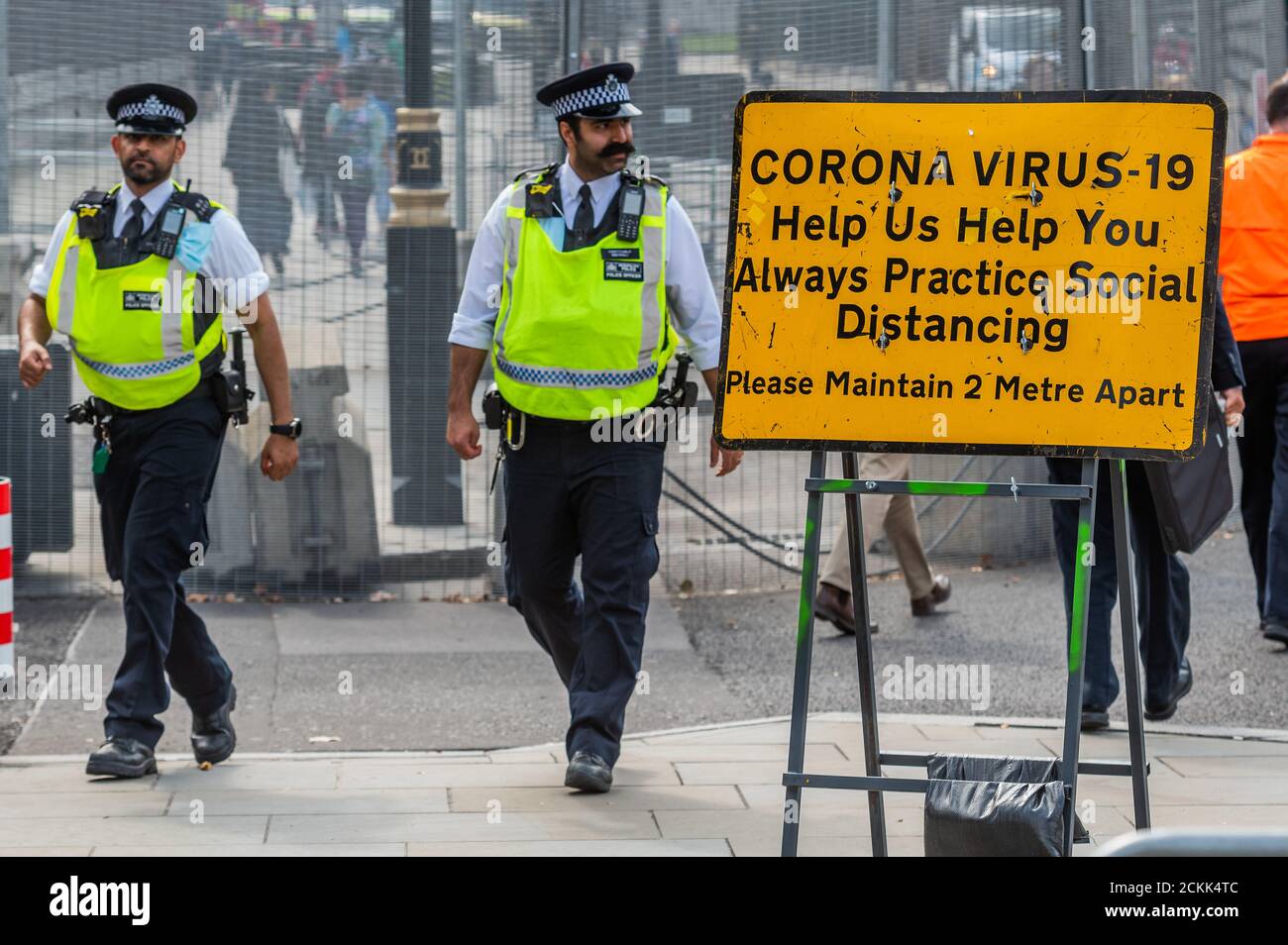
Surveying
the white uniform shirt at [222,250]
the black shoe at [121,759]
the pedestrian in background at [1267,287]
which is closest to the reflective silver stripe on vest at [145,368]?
the white uniform shirt at [222,250]

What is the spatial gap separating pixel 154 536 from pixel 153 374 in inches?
19.0

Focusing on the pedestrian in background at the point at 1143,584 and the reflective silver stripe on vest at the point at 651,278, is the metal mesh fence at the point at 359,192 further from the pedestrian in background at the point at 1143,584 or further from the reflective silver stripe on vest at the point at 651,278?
the reflective silver stripe on vest at the point at 651,278

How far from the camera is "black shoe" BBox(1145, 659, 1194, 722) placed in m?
6.55

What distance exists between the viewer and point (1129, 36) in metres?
10.0

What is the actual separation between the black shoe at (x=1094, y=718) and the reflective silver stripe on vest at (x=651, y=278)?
6.34 feet

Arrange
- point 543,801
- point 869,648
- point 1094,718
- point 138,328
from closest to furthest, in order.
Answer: point 869,648 < point 543,801 < point 138,328 < point 1094,718

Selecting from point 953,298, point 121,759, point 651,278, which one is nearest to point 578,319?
point 651,278

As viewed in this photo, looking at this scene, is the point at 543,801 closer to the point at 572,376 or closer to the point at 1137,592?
the point at 572,376

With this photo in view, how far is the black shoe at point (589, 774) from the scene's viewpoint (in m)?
5.62

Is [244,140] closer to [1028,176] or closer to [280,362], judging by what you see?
[280,362]

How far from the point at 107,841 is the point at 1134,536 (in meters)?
3.38

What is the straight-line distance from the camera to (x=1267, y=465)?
26.0 ft

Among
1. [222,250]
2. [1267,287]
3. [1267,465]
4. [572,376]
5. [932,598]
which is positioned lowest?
[932,598]
